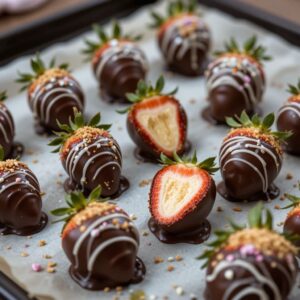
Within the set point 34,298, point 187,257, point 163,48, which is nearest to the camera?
point 34,298

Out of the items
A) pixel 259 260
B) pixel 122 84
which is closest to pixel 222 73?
pixel 122 84

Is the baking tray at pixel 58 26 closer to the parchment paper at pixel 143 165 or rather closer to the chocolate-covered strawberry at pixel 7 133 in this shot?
the parchment paper at pixel 143 165

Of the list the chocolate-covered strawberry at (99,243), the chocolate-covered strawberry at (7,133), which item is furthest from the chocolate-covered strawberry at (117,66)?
the chocolate-covered strawberry at (99,243)

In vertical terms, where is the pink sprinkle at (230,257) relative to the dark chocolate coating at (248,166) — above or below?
above

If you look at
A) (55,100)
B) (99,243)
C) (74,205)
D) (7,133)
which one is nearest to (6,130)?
(7,133)

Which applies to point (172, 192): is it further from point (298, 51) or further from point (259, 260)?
point (298, 51)

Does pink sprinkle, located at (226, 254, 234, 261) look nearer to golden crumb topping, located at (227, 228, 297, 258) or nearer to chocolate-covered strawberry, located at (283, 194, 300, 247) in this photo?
golden crumb topping, located at (227, 228, 297, 258)

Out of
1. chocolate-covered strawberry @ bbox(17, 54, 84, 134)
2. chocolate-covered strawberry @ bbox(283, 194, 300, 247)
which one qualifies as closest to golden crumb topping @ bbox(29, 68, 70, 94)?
chocolate-covered strawberry @ bbox(17, 54, 84, 134)
